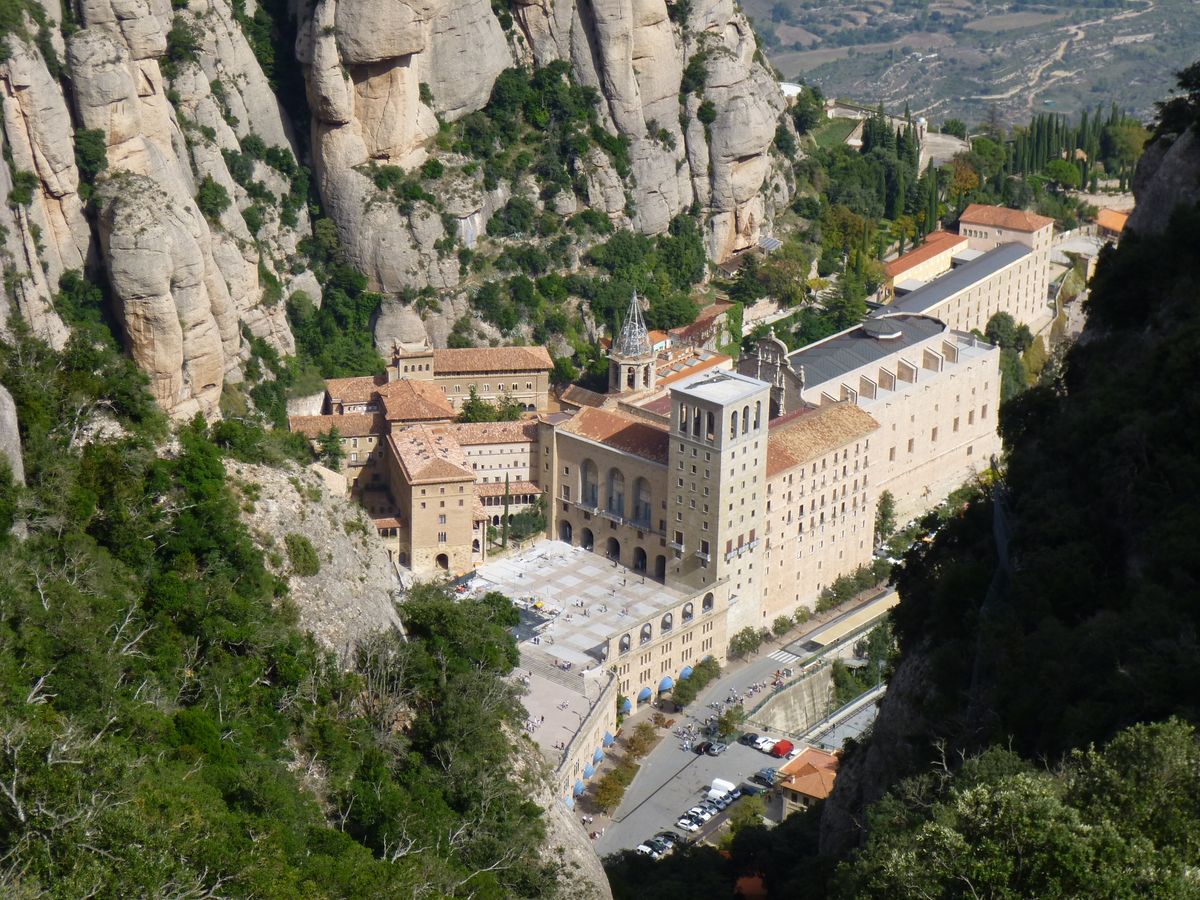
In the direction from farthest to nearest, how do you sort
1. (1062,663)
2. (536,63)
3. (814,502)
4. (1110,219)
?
(1110,219) → (536,63) → (814,502) → (1062,663)

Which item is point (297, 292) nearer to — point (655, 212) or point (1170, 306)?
point (655, 212)

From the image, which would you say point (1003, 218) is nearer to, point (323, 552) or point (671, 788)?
point (671, 788)

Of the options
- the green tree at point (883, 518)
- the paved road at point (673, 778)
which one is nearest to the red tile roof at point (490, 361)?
the green tree at point (883, 518)

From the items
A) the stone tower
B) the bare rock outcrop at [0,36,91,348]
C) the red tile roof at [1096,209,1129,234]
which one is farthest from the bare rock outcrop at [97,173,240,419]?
the red tile roof at [1096,209,1129,234]

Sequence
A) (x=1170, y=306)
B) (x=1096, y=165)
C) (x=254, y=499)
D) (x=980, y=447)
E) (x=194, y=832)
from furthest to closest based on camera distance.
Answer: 1. (x=1096, y=165)
2. (x=980, y=447)
3. (x=1170, y=306)
4. (x=254, y=499)
5. (x=194, y=832)

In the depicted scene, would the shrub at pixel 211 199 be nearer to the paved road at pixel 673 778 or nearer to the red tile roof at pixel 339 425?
the red tile roof at pixel 339 425

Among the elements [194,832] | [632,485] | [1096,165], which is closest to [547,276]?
[632,485]

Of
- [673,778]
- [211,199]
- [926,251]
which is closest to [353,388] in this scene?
[211,199]
